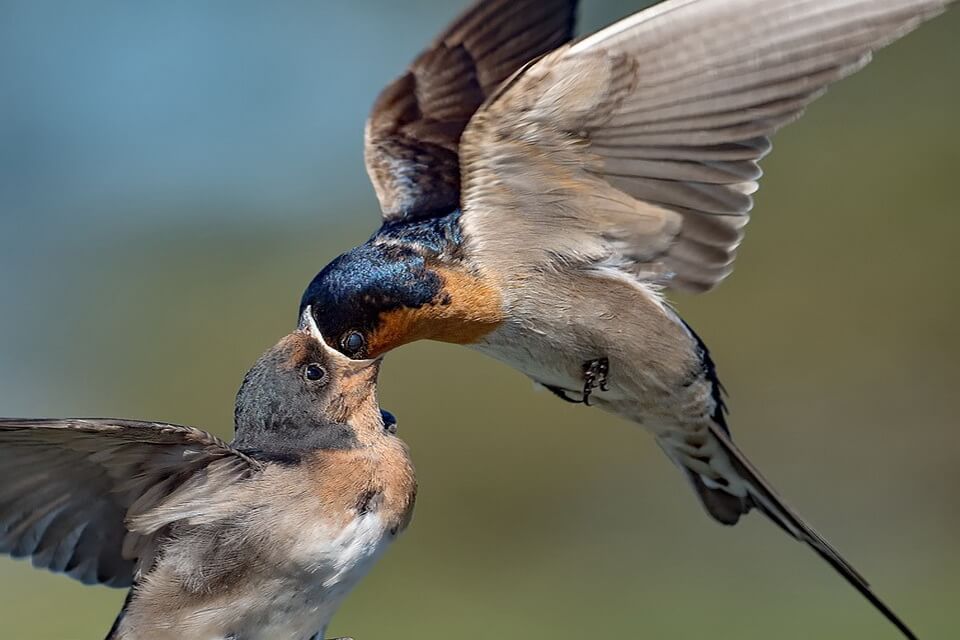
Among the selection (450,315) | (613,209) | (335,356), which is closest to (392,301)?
(450,315)

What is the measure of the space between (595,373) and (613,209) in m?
0.39

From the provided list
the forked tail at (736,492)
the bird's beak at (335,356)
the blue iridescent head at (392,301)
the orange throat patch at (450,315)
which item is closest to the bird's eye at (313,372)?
the bird's beak at (335,356)

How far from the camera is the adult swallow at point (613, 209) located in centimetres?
306

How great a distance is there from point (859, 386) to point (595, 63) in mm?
6571

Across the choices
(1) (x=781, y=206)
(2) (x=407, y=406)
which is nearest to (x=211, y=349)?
(2) (x=407, y=406)

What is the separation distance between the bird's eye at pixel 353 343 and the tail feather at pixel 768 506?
0.92 metres

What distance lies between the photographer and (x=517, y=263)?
11.1ft

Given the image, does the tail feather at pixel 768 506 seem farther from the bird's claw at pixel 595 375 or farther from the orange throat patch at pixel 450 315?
the orange throat patch at pixel 450 315

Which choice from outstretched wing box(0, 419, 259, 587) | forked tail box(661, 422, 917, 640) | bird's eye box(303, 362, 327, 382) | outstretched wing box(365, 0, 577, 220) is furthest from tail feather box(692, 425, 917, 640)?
outstretched wing box(0, 419, 259, 587)

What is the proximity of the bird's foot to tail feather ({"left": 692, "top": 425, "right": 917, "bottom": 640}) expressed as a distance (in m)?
0.29

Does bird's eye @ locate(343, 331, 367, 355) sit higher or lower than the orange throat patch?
higher

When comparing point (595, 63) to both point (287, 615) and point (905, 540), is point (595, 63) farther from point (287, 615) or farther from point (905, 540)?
point (905, 540)

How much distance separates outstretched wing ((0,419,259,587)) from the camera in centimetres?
256

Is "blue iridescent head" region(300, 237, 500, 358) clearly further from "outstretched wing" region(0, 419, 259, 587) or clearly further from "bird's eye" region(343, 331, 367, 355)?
"outstretched wing" region(0, 419, 259, 587)
